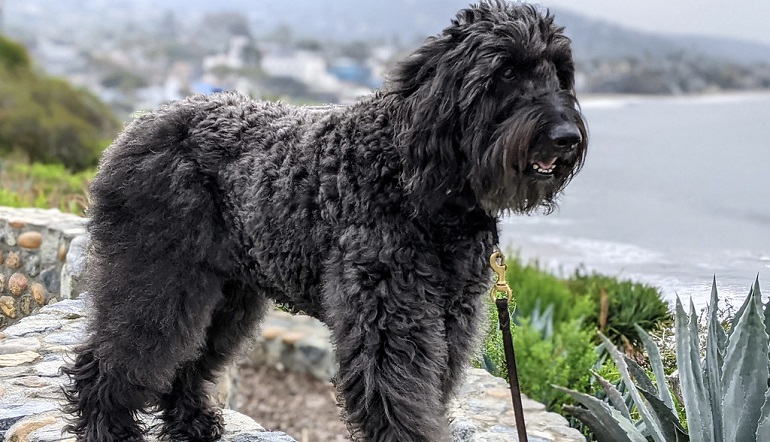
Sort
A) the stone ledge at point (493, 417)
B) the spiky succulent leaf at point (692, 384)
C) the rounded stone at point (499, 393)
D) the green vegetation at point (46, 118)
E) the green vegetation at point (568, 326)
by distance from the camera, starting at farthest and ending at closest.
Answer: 1. the green vegetation at point (46, 118)
2. the green vegetation at point (568, 326)
3. the rounded stone at point (499, 393)
4. the stone ledge at point (493, 417)
5. the spiky succulent leaf at point (692, 384)

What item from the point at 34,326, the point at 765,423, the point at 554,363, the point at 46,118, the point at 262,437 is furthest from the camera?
the point at 46,118

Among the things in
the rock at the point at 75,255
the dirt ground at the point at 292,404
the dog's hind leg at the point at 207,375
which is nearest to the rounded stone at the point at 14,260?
the rock at the point at 75,255

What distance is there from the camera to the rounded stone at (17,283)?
21.3 feet

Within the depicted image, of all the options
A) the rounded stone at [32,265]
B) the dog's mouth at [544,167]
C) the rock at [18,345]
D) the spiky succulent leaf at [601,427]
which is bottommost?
the rock at [18,345]

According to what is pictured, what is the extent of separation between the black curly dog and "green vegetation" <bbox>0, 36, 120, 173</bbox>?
1348cm

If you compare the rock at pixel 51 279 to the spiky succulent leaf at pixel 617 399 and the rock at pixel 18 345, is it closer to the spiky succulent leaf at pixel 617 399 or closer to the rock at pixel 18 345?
the rock at pixel 18 345

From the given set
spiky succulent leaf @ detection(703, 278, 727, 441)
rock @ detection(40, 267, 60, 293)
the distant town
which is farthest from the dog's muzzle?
rock @ detection(40, 267, 60, 293)

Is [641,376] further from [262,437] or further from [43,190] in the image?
[43,190]

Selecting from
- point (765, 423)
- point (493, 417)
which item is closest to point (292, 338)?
point (493, 417)

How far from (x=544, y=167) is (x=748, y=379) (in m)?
1.41

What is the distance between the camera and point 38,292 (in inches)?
255

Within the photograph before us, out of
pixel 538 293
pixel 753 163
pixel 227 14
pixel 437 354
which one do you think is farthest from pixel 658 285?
pixel 227 14

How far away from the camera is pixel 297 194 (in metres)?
2.85

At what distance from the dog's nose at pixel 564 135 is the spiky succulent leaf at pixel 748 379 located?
120 centimetres
